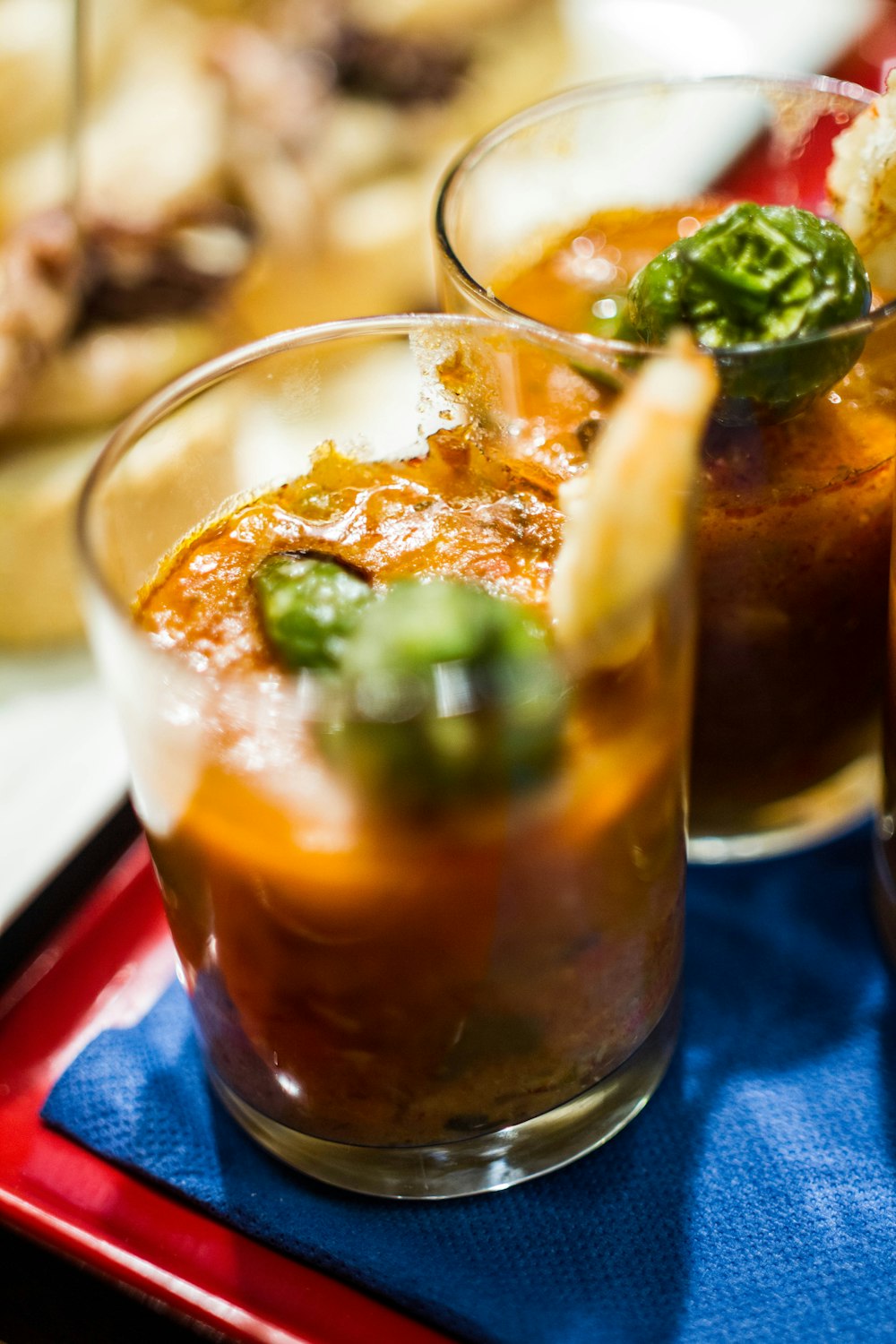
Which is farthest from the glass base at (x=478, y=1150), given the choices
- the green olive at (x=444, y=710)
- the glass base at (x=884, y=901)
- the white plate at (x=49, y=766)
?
the white plate at (x=49, y=766)

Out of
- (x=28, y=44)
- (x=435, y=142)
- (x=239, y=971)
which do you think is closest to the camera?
(x=239, y=971)

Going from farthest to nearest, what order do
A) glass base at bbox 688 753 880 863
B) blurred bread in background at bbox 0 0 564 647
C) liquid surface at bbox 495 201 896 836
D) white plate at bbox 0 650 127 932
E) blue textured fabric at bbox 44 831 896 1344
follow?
blurred bread in background at bbox 0 0 564 647 < white plate at bbox 0 650 127 932 < glass base at bbox 688 753 880 863 < liquid surface at bbox 495 201 896 836 < blue textured fabric at bbox 44 831 896 1344

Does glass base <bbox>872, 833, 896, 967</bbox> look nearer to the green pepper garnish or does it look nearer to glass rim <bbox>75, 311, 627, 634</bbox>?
the green pepper garnish

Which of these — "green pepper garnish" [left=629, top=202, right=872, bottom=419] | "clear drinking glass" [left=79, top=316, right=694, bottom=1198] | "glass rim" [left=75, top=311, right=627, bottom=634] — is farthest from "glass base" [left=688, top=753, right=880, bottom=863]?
"glass rim" [left=75, top=311, right=627, bottom=634]

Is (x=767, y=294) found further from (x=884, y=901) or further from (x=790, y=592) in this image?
(x=884, y=901)

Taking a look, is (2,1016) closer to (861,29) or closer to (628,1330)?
(628,1330)

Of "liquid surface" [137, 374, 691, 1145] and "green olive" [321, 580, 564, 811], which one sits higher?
"green olive" [321, 580, 564, 811]

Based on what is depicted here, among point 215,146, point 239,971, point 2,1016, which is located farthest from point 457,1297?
point 215,146
